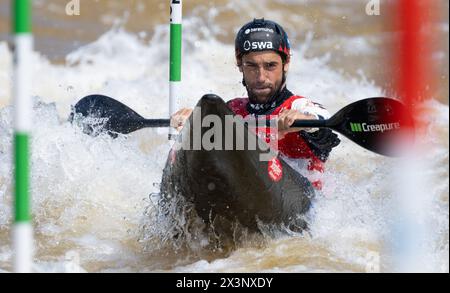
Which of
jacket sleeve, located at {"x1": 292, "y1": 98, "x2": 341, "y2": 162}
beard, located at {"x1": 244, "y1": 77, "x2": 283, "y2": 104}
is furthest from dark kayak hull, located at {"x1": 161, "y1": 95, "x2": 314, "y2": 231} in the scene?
beard, located at {"x1": 244, "y1": 77, "x2": 283, "y2": 104}

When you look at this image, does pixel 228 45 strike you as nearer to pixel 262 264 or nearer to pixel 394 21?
pixel 262 264

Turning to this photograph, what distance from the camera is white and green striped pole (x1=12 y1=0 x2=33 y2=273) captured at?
2.42m

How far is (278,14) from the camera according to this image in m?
9.00

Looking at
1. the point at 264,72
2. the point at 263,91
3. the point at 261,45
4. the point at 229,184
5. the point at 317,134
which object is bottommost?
the point at 229,184

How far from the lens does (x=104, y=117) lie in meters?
4.92

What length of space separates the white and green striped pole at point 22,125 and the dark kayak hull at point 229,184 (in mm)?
1141

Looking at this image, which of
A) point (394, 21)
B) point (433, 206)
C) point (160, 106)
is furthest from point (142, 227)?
point (160, 106)

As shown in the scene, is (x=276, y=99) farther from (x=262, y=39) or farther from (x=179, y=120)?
(x=179, y=120)

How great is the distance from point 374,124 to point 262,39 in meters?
0.82

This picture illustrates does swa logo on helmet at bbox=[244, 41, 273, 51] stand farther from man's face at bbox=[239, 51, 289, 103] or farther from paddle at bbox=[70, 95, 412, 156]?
paddle at bbox=[70, 95, 412, 156]

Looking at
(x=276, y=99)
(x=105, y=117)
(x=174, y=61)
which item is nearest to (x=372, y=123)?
(x=276, y=99)

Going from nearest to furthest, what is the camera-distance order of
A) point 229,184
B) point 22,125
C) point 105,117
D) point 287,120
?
point 22,125
point 229,184
point 287,120
point 105,117

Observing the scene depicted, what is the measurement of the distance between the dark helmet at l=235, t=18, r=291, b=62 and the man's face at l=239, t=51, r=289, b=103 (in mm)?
29

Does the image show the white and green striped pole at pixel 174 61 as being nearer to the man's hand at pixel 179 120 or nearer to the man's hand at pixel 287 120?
the man's hand at pixel 179 120
